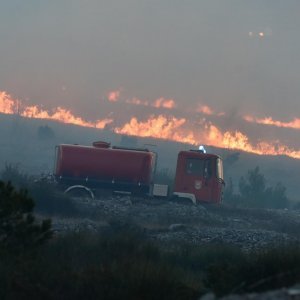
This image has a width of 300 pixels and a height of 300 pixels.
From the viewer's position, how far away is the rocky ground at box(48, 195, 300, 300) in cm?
3055

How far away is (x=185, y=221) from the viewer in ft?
124

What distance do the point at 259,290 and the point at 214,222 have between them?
2615 cm

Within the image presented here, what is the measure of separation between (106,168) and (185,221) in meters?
7.10

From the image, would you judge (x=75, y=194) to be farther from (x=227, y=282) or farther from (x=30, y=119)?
(x=30, y=119)

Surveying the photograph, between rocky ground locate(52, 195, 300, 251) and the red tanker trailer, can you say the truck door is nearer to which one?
rocky ground locate(52, 195, 300, 251)

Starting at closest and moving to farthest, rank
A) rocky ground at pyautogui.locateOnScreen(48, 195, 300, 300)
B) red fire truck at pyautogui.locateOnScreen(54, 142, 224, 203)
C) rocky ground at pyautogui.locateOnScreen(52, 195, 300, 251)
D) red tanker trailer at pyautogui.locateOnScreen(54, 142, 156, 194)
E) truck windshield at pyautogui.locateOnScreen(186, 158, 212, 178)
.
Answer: rocky ground at pyautogui.locateOnScreen(48, 195, 300, 300), rocky ground at pyautogui.locateOnScreen(52, 195, 300, 251), truck windshield at pyautogui.locateOnScreen(186, 158, 212, 178), red fire truck at pyautogui.locateOnScreen(54, 142, 224, 203), red tanker trailer at pyautogui.locateOnScreen(54, 142, 156, 194)

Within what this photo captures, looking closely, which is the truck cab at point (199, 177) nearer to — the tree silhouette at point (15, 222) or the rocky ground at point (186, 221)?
the rocky ground at point (186, 221)

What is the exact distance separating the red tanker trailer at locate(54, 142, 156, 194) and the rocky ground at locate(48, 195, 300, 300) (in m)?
0.71

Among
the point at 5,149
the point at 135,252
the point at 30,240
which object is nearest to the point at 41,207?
the point at 135,252

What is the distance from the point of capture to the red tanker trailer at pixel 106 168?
43.9m

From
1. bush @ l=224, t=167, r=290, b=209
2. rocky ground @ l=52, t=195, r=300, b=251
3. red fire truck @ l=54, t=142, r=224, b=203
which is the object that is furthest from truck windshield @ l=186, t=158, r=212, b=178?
bush @ l=224, t=167, r=290, b=209

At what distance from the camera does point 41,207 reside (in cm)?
3919

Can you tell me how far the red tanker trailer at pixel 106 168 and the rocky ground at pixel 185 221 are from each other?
0.71 metres

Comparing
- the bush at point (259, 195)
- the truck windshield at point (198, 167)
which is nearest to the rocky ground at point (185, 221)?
the truck windshield at point (198, 167)
